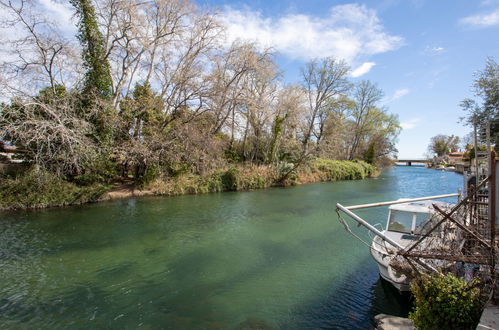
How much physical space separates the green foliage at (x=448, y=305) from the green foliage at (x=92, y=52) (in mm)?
22854

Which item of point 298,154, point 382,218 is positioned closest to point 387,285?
point 382,218

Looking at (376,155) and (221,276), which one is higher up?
(376,155)

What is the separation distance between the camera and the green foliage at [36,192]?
54.0ft

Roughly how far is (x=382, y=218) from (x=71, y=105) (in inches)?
837

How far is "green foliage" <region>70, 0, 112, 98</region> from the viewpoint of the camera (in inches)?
804

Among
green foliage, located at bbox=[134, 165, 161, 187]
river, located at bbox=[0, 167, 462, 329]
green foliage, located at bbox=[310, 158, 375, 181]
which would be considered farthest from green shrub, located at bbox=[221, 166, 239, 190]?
green foliage, located at bbox=[310, 158, 375, 181]

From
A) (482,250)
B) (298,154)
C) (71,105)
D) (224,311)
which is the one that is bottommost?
(224,311)

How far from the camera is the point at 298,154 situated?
3378 cm

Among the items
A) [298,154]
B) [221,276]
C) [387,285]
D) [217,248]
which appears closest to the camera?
[387,285]

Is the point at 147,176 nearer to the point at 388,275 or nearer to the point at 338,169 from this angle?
the point at 388,275

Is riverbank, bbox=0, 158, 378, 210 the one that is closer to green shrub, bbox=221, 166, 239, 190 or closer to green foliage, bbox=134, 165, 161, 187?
green shrub, bbox=221, 166, 239, 190

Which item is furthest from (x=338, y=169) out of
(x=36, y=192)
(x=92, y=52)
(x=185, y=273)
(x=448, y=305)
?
(x=448, y=305)

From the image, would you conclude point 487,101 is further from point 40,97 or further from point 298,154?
point 40,97

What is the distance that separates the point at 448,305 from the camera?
411 centimetres
